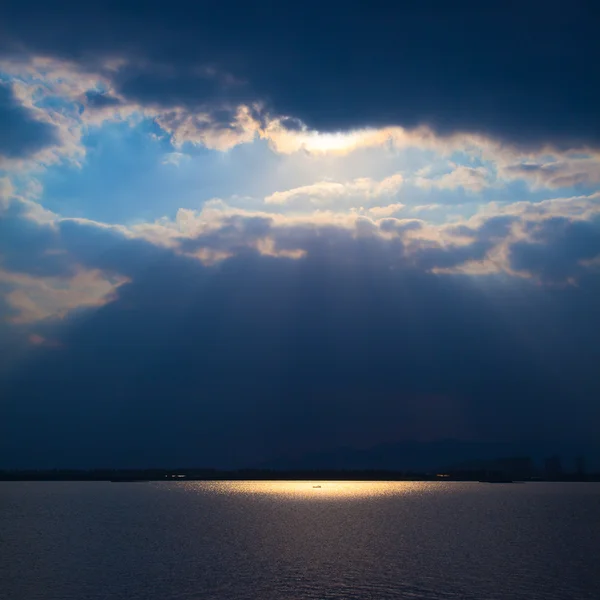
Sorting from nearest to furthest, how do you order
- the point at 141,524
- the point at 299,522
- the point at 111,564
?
the point at 111,564 → the point at 141,524 → the point at 299,522

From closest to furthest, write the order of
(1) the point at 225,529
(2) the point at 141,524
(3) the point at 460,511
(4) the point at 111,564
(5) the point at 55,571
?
(5) the point at 55,571
(4) the point at 111,564
(1) the point at 225,529
(2) the point at 141,524
(3) the point at 460,511

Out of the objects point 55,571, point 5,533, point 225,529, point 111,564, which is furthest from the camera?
point 225,529

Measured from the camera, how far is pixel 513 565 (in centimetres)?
7694

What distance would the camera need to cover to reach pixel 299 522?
→ 140 m

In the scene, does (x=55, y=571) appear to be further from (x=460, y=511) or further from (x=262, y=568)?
(x=460, y=511)

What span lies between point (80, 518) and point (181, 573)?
7940cm

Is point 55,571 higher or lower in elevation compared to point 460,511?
lower

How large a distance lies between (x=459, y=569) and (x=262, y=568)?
69.5ft

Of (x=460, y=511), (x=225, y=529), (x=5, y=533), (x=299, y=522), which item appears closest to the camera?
(x=5, y=533)

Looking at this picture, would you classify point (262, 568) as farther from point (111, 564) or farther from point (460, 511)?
point (460, 511)

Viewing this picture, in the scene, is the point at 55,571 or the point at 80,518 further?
the point at 80,518

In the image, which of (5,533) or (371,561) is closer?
(371,561)

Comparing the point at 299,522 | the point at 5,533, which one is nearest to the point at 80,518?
the point at 5,533

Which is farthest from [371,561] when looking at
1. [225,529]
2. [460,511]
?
[460,511]
